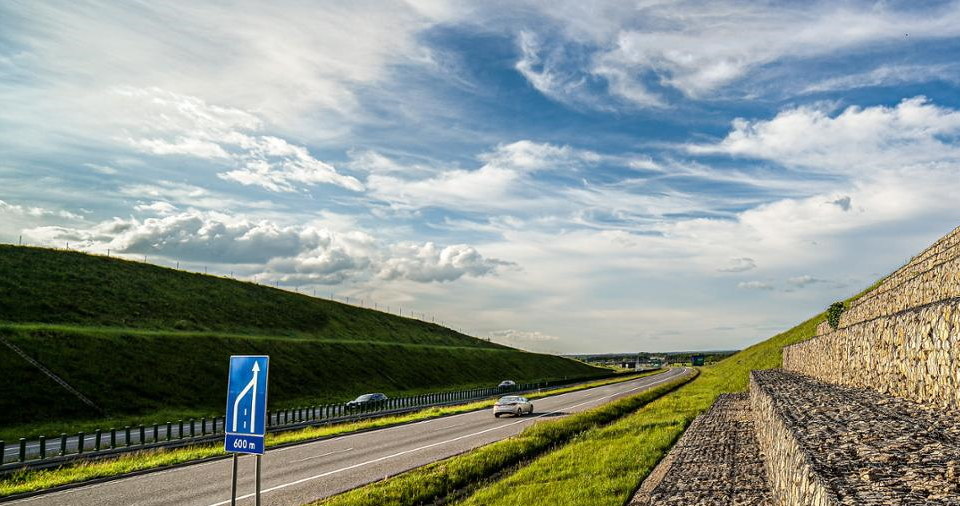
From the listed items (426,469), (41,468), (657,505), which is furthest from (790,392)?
(41,468)

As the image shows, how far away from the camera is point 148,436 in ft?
107

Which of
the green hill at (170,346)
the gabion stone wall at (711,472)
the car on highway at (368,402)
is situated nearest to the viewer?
the gabion stone wall at (711,472)

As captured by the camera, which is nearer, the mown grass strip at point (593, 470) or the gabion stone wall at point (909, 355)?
the gabion stone wall at point (909, 355)

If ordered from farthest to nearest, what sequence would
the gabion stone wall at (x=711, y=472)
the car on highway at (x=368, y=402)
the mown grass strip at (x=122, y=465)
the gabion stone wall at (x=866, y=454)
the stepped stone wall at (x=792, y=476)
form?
the car on highway at (x=368, y=402)
the mown grass strip at (x=122, y=465)
the gabion stone wall at (x=711, y=472)
the stepped stone wall at (x=792, y=476)
the gabion stone wall at (x=866, y=454)

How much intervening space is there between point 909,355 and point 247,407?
1147 cm

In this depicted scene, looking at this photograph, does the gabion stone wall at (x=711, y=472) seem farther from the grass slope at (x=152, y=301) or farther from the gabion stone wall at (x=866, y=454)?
the grass slope at (x=152, y=301)

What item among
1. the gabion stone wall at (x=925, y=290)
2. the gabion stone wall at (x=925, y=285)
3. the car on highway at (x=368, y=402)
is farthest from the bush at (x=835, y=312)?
the car on highway at (x=368, y=402)

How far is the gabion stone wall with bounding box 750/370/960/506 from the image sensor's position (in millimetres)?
Result: 5414

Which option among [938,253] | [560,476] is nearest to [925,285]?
[938,253]

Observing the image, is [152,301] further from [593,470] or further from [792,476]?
[792,476]

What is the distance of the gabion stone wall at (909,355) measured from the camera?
949 centimetres

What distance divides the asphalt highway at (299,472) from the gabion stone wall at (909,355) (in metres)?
12.4

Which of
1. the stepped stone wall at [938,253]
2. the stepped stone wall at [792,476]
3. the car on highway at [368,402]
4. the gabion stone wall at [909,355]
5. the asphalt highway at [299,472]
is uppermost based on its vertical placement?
the stepped stone wall at [938,253]

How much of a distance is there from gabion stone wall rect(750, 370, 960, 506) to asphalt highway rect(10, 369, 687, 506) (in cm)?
1042
